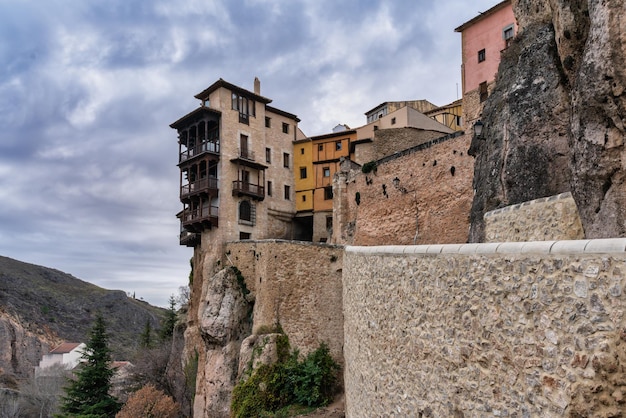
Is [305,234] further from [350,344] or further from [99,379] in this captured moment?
[350,344]

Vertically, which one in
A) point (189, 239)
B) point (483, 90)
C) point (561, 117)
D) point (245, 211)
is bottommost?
point (189, 239)

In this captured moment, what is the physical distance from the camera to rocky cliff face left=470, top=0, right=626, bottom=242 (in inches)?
260

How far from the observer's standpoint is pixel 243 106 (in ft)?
114

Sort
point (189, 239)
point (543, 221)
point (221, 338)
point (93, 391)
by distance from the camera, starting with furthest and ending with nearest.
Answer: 1. point (189, 239)
2. point (93, 391)
3. point (221, 338)
4. point (543, 221)

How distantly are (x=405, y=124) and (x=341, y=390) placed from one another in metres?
Answer: 19.1

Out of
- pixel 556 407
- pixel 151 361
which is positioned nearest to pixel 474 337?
pixel 556 407

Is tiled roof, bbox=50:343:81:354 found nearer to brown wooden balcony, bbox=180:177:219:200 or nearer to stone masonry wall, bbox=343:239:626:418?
brown wooden balcony, bbox=180:177:219:200

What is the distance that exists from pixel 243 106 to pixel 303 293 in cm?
1744

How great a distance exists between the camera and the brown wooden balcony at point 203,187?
31844 millimetres

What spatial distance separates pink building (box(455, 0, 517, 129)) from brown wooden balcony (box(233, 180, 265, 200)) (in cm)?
1499

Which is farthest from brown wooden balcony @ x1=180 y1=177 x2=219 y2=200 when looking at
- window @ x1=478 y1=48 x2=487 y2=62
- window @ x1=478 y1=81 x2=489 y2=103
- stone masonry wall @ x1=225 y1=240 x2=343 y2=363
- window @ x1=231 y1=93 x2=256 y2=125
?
window @ x1=478 y1=48 x2=487 y2=62

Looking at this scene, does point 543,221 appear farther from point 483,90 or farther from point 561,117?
point 483,90

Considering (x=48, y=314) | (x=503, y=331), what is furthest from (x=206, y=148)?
(x=48, y=314)

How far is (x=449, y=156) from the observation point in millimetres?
20594
